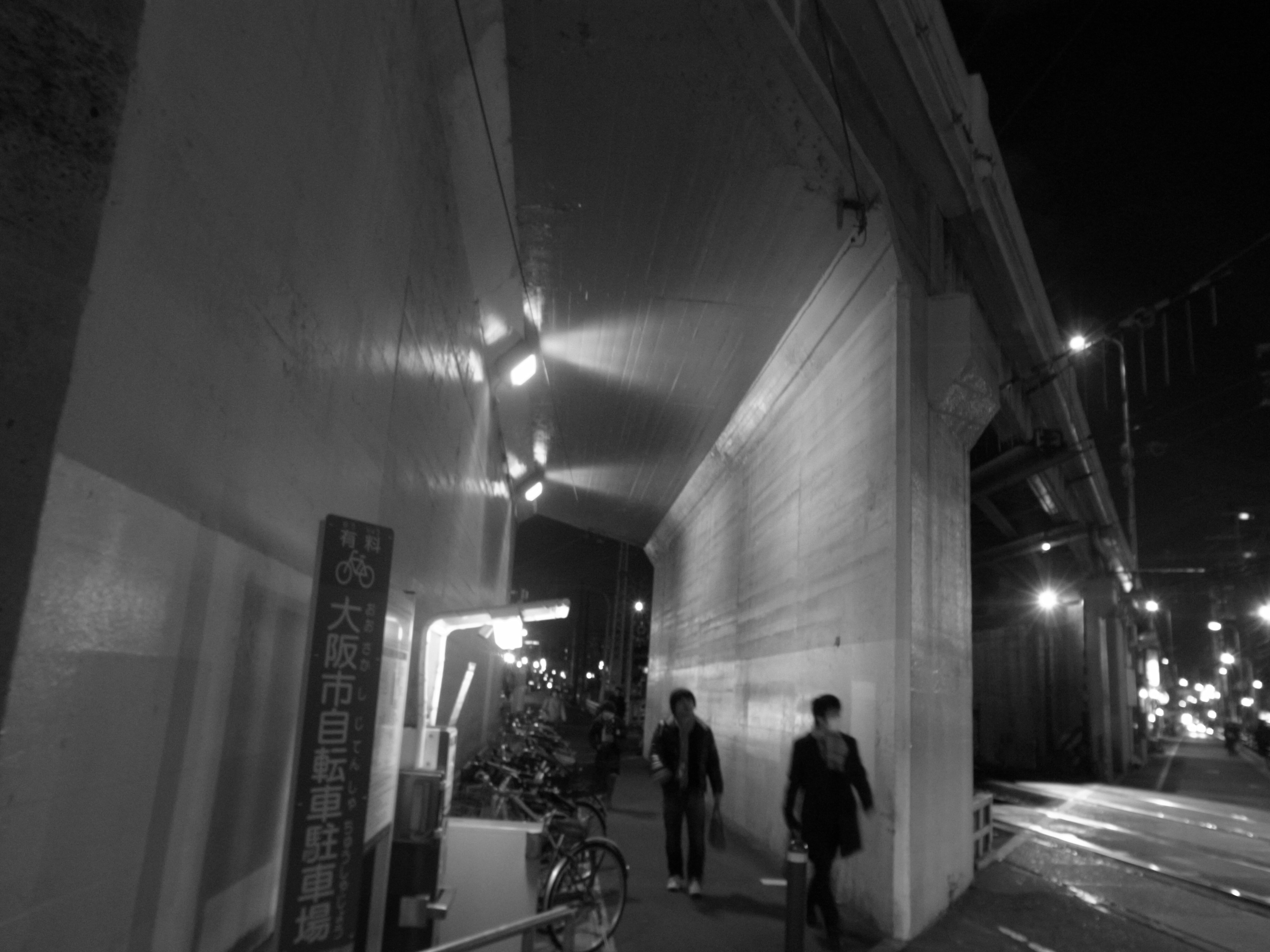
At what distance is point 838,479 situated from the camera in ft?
30.9

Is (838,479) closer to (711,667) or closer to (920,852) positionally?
(920,852)

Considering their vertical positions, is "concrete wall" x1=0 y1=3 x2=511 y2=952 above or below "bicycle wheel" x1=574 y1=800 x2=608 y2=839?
above

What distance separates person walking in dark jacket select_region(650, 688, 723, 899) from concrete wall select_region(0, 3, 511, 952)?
4276 mm

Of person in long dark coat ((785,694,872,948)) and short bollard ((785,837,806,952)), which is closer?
short bollard ((785,837,806,952))

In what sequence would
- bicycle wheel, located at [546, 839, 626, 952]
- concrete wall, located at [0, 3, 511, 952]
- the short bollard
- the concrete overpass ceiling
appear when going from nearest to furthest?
concrete wall, located at [0, 3, 511, 952] < the short bollard < bicycle wheel, located at [546, 839, 626, 952] < the concrete overpass ceiling

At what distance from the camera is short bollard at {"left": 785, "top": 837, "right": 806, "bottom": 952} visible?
213 inches

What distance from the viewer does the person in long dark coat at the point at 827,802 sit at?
6.87 meters

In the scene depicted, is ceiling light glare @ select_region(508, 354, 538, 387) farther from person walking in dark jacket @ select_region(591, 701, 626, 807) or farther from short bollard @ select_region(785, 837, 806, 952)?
short bollard @ select_region(785, 837, 806, 952)

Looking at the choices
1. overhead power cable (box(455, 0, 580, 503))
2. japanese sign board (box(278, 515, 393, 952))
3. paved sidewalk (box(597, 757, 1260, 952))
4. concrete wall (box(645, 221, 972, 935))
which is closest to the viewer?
japanese sign board (box(278, 515, 393, 952))

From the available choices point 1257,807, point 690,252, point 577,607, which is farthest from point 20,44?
point 577,607

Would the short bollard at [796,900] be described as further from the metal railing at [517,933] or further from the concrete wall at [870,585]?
the concrete wall at [870,585]

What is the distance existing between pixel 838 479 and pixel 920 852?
350 centimetres

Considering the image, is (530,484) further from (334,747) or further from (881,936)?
(334,747)

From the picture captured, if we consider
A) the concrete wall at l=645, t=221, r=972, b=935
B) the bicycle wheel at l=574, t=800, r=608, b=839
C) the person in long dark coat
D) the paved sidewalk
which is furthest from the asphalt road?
the bicycle wheel at l=574, t=800, r=608, b=839
